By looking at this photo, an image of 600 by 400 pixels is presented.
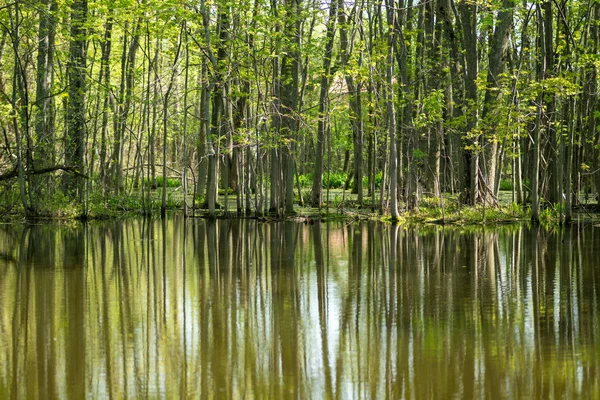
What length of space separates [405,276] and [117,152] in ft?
67.6

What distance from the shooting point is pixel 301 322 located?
824 cm

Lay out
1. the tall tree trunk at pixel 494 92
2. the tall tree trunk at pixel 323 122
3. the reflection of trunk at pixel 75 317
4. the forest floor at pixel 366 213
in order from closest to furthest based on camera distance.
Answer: the reflection of trunk at pixel 75 317 → the forest floor at pixel 366 213 → the tall tree trunk at pixel 494 92 → the tall tree trunk at pixel 323 122

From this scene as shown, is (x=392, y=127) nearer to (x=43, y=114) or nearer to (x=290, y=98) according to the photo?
(x=290, y=98)

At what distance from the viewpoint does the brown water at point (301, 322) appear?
5949mm

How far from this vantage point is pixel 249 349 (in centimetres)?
701

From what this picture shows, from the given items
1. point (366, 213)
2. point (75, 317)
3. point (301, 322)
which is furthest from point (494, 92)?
point (75, 317)

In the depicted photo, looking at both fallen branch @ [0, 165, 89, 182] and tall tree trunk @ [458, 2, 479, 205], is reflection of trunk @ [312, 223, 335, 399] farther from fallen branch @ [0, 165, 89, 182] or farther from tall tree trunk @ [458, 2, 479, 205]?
fallen branch @ [0, 165, 89, 182]

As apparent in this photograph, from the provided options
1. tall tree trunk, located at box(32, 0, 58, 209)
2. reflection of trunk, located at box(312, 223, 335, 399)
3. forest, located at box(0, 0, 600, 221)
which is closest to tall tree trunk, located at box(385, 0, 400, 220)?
forest, located at box(0, 0, 600, 221)

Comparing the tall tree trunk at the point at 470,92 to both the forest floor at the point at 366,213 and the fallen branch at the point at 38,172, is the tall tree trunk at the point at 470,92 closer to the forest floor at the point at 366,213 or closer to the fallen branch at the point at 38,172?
the forest floor at the point at 366,213

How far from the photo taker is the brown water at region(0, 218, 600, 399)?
19.5ft

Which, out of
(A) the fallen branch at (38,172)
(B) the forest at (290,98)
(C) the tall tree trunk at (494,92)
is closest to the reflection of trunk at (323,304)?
(B) the forest at (290,98)

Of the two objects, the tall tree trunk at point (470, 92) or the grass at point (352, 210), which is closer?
the grass at point (352, 210)

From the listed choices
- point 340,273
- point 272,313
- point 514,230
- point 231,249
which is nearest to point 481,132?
point 514,230

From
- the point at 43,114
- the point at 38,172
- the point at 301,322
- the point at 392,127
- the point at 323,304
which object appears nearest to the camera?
the point at 301,322
